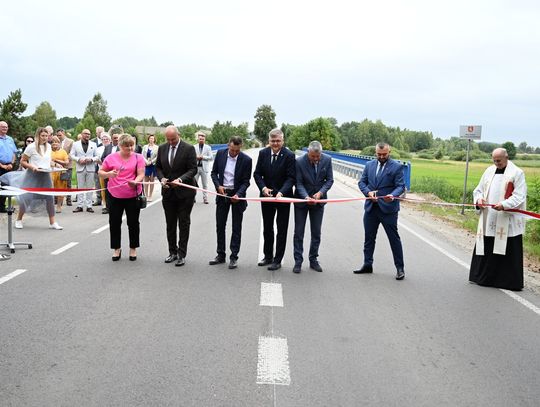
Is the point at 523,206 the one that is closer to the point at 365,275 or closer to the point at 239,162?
the point at 365,275

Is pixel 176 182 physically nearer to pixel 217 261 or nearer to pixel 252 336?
pixel 217 261

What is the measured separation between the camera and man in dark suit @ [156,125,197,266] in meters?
8.73

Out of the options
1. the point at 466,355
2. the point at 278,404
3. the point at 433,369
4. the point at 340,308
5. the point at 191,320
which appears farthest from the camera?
the point at 340,308

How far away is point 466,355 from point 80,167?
466 inches

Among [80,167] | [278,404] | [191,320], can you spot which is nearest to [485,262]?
[191,320]

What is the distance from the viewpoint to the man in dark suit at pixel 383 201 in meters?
8.40

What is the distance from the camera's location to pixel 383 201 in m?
8.46

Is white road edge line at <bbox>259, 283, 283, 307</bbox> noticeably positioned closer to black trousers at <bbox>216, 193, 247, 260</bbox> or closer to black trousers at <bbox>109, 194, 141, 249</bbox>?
black trousers at <bbox>216, 193, 247, 260</bbox>

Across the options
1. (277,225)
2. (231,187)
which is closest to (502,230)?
(277,225)

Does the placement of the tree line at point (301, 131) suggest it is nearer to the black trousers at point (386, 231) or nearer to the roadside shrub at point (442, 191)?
the roadside shrub at point (442, 191)

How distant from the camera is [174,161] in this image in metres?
8.85

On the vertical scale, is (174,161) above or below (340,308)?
above

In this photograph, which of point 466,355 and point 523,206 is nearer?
point 466,355

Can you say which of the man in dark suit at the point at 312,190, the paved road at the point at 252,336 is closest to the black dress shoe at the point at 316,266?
the man in dark suit at the point at 312,190
